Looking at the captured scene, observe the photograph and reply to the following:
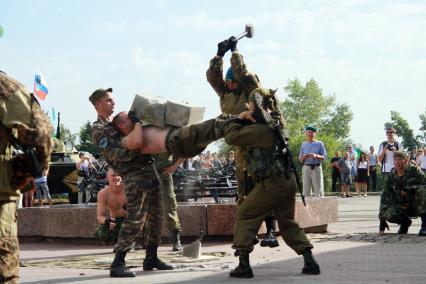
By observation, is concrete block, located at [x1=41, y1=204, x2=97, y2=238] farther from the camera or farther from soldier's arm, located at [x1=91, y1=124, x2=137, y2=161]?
the camera

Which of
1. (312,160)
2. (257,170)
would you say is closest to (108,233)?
(257,170)

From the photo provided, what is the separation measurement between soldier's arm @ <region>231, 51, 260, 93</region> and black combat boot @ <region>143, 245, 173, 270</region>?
6.39 feet

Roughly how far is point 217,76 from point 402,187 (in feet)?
14.0

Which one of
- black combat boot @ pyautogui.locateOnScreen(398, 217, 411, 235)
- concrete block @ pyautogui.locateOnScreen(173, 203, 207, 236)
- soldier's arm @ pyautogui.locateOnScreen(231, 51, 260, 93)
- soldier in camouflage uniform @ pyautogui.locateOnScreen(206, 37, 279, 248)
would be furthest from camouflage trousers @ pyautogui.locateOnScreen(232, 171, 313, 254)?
black combat boot @ pyautogui.locateOnScreen(398, 217, 411, 235)

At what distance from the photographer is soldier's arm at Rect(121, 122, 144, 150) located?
23.7 ft

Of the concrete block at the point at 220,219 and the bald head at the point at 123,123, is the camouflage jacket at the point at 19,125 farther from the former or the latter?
the concrete block at the point at 220,219

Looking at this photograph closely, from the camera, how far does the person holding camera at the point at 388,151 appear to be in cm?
1423

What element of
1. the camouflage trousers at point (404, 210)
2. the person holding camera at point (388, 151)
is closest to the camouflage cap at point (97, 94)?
the camouflage trousers at point (404, 210)

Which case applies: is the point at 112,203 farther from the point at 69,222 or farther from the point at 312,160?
the point at 312,160

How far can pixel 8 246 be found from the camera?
482 centimetres

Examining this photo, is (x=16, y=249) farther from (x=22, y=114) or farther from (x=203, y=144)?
(x=203, y=144)

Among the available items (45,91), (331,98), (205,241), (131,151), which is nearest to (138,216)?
(131,151)

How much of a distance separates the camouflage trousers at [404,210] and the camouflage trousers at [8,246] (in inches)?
Answer: 310

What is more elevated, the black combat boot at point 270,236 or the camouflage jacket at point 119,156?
the camouflage jacket at point 119,156
